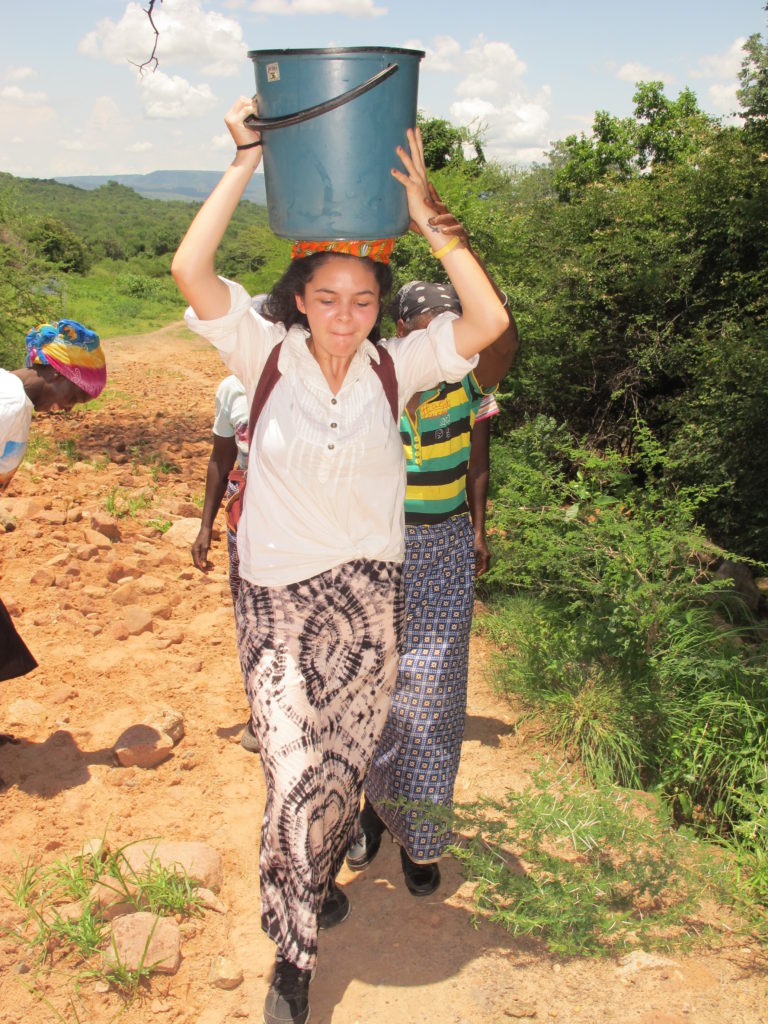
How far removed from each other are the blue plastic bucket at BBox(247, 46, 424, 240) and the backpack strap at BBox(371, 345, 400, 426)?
1.06ft

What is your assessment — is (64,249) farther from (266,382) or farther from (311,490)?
(311,490)

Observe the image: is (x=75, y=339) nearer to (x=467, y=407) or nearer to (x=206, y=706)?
(x=467, y=407)

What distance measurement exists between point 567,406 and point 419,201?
8383 mm

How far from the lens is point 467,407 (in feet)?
9.03

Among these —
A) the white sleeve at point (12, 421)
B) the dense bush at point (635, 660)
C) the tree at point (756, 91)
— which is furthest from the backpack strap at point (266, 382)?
the tree at point (756, 91)

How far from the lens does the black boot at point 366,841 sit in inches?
113

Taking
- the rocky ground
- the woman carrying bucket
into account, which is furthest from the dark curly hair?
the rocky ground

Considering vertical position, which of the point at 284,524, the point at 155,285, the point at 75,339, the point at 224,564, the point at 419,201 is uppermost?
the point at 155,285

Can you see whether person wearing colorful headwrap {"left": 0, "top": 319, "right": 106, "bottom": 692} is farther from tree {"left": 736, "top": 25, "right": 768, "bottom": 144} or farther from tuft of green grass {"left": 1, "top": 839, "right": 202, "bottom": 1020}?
tree {"left": 736, "top": 25, "right": 768, "bottom": 144}

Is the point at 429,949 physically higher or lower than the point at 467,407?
lower

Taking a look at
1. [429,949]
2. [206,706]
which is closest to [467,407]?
[429,949]

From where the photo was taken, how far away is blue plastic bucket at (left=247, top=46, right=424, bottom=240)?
6.19 feet

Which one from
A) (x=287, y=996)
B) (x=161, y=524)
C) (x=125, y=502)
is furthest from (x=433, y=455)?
(x=125, y=502)

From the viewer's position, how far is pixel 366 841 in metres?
2.92
